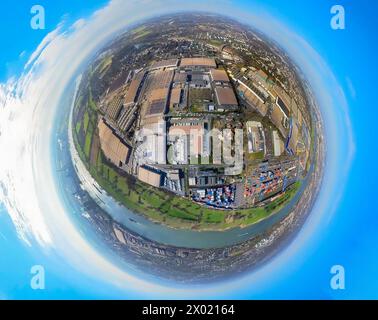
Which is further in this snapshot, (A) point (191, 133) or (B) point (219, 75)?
(B) point (219, 75)

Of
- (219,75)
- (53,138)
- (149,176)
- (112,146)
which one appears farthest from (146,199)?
(53,138)

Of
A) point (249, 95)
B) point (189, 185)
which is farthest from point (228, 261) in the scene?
point (249, 95)

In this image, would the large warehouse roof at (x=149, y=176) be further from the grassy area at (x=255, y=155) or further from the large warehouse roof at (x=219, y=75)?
the large warehouse roof at (x=219, y=75)

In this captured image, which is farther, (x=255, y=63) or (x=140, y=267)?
(x=140, y=267)

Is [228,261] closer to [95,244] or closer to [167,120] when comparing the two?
[95,244]

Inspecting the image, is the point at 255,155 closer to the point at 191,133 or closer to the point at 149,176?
the point at 191,133

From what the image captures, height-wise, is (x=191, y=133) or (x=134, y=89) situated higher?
(x=134, y=89)
